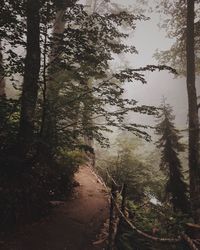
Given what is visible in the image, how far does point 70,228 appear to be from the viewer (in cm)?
707

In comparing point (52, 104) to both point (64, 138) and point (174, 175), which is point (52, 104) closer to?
point (64, 138)

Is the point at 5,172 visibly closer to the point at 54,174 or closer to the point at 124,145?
the point at 54,174

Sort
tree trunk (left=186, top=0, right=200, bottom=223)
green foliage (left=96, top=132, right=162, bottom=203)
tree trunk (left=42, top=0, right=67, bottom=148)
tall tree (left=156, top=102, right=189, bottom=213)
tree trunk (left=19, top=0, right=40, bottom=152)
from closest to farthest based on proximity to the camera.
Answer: tree trunk (left=19, top=0, right=40, bottom=152) → tree trunk (left=42, top=0, right=67, bottom=148) → tree trunk (left=186, top=0, right=200, bottom=223) → tall tree (left=156, top=102, right=189, bottom=213) → green foliage (left=96, top=132, right=162, bottom=203)

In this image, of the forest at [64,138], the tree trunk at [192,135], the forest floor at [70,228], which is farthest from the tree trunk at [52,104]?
the tree trunk at [192,135]

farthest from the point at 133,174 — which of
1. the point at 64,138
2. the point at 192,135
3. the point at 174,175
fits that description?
the point at 64,138

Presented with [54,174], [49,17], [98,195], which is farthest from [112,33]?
[98,195]

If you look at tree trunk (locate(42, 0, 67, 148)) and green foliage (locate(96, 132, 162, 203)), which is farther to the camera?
green foliage (locate(96, 132, 162, 203))

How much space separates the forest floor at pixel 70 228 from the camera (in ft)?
20.0

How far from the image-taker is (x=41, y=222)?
6961mm

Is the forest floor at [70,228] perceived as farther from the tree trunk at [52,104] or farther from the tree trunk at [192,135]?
the tree trunk at [192,135]

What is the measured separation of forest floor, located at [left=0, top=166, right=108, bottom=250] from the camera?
6.09 meters

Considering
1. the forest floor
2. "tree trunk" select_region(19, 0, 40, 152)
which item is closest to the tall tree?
the forest floor

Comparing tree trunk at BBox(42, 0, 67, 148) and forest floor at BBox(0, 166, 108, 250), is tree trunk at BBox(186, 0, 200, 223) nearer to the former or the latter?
forest floor at BBox(0, 166, 108, 250)

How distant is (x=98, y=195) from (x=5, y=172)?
14.2ft
